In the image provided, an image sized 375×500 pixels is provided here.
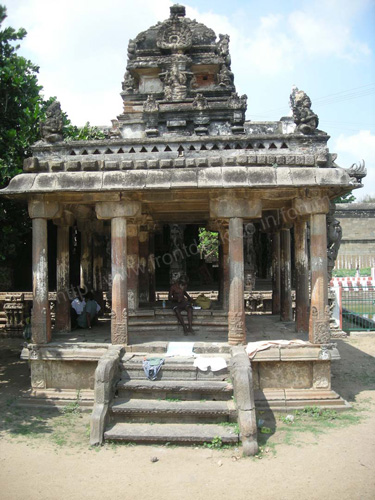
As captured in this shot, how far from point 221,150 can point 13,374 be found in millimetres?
6654

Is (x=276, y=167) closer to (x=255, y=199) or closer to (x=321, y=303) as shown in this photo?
(x=255, y=199)

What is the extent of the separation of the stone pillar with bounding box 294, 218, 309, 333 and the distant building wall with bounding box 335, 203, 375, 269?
21.0 m

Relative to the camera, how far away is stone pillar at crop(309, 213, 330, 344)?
7.65 meters

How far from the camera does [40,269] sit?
8039 millimetres

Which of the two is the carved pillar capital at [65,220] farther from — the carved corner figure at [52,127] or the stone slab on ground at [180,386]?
the stone slab on ground at [180,386]

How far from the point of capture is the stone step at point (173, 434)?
6.27 m

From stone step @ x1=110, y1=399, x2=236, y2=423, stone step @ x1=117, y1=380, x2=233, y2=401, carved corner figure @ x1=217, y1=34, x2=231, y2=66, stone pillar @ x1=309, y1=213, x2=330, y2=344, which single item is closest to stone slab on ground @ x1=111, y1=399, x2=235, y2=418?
stone step @ x1=110, y1=399, x2=236, y2=423

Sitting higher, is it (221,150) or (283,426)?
(221,150)

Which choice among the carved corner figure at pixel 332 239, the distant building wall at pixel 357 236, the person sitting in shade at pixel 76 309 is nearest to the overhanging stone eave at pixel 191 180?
the person sitting in shade at pixel 76 309

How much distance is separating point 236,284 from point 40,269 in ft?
11.3

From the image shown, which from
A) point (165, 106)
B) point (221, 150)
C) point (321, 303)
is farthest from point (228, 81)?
point (321, 303)

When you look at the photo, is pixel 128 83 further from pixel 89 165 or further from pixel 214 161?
pixel 214 161

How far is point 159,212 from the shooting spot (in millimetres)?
11172

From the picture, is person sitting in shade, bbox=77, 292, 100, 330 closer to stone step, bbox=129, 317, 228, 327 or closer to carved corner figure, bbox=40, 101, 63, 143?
stone step, bbox=129, 317, 228, 327
